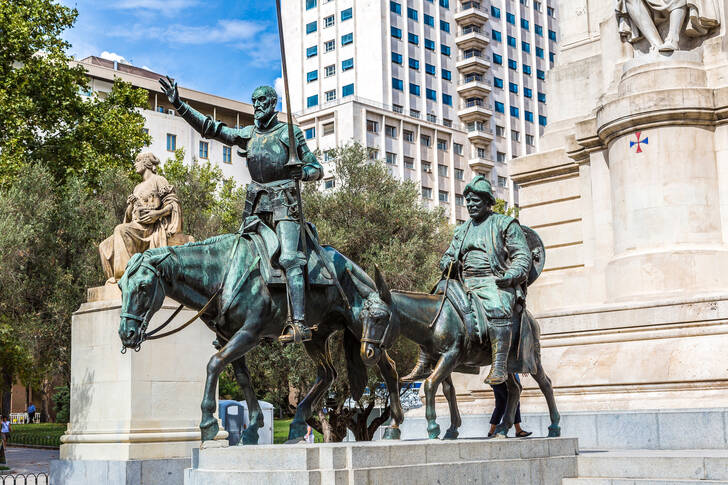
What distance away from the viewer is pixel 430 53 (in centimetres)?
9375

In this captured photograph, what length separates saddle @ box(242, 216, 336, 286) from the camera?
9695 millimetres

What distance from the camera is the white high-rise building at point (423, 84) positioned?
3393 inches

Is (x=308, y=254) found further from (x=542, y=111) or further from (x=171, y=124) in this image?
(x=542, y=111)

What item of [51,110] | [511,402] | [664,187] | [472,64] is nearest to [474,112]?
[472,64]

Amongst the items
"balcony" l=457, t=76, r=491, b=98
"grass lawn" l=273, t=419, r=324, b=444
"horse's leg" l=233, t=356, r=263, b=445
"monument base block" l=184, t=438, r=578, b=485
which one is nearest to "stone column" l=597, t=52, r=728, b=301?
"monument base block" l=184, t=438, r=578, b=485

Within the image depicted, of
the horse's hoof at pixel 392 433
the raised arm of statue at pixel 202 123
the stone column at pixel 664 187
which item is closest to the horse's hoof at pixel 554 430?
the horse's hoof at pixel 392 433

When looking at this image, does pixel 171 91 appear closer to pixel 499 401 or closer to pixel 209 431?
pixel 209 431

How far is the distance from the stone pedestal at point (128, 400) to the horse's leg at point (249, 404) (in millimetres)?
4799

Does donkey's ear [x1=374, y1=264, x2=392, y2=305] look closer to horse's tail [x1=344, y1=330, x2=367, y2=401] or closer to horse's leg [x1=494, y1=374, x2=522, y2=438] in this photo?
horse's tail [x1=344, y1=330, x2=367, y2=401]

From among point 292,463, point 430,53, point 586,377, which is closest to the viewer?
point 292,463

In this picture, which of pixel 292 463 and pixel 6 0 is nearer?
pixel 292 463

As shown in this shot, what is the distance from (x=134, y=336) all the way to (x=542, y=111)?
100.0m

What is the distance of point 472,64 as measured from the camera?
95688 mm

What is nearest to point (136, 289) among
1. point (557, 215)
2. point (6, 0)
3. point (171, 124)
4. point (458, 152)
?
point (557, 215)
